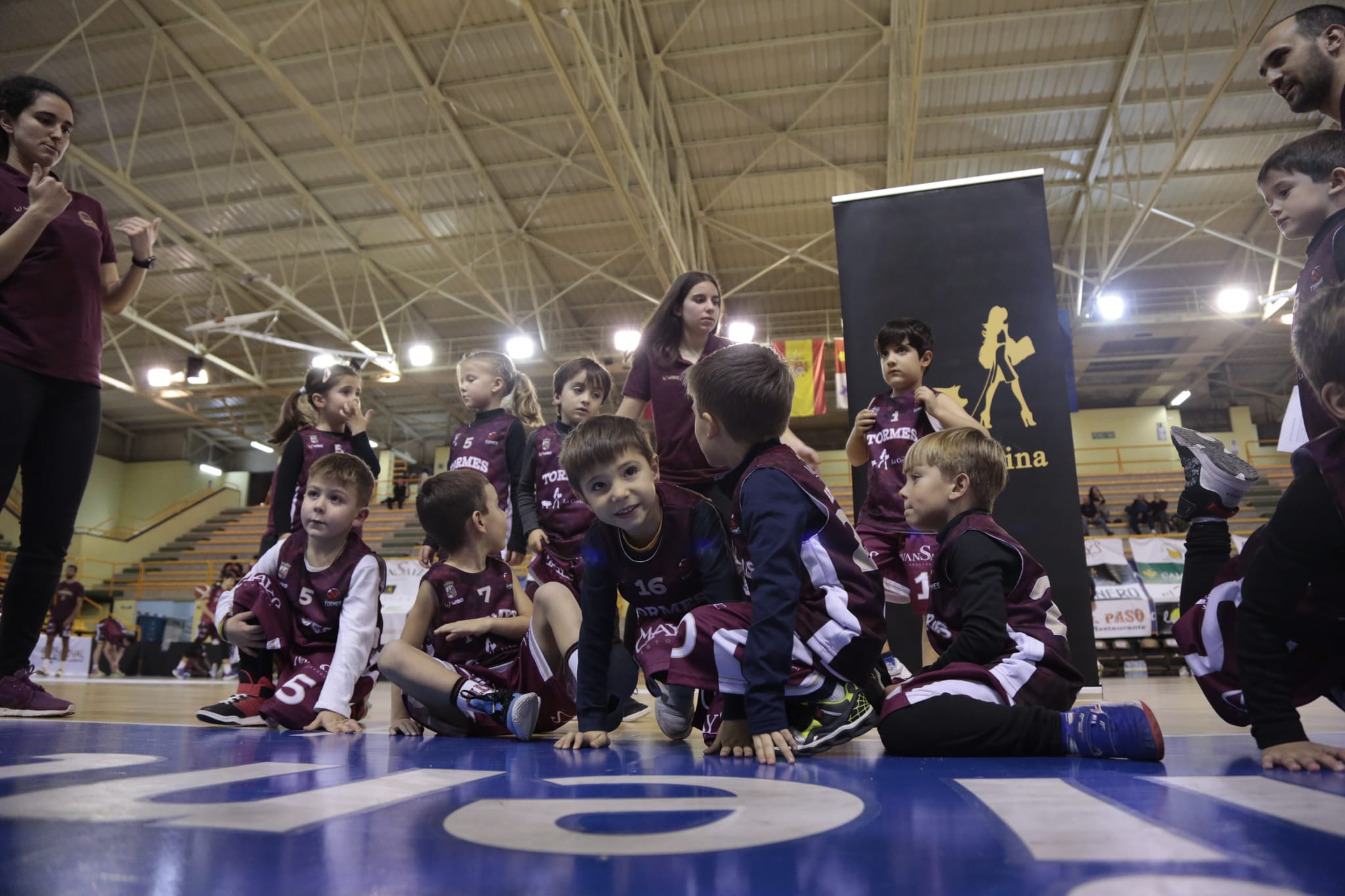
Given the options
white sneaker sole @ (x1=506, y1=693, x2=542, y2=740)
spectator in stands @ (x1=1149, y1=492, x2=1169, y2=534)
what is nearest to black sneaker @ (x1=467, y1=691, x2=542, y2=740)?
white sneaker sole @ (x1=506, y1=693, x2=542, y2=740)

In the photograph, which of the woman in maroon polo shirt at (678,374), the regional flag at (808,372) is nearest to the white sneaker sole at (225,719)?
the woman in maroon polo shirt at (678,374)

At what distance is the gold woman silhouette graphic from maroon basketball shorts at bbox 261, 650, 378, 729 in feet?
8.51

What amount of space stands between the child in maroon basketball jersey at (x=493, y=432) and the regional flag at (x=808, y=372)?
1025 centimetres

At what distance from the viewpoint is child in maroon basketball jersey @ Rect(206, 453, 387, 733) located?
2.47 m

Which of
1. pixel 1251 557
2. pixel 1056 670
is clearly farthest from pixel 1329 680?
pixel 1056 670

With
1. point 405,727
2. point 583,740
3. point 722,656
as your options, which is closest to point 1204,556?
point 722,656

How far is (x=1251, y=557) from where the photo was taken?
1.52 m

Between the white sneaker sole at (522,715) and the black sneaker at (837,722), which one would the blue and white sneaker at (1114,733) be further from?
the white sneaker sole at (522,715)

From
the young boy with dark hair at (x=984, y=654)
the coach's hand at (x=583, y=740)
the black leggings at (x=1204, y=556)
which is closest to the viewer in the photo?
the young boy with dark hair at (x=984, y=654)

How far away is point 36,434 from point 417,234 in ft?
38.9

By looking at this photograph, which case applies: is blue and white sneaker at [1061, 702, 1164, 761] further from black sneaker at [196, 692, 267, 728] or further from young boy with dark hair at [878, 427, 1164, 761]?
black sneaker at [196, 692, 267, 728]

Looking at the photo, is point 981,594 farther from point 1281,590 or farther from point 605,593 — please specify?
point 605,593

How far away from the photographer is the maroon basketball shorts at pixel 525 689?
88.7 inches

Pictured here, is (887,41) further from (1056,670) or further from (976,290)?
(1056,670)
